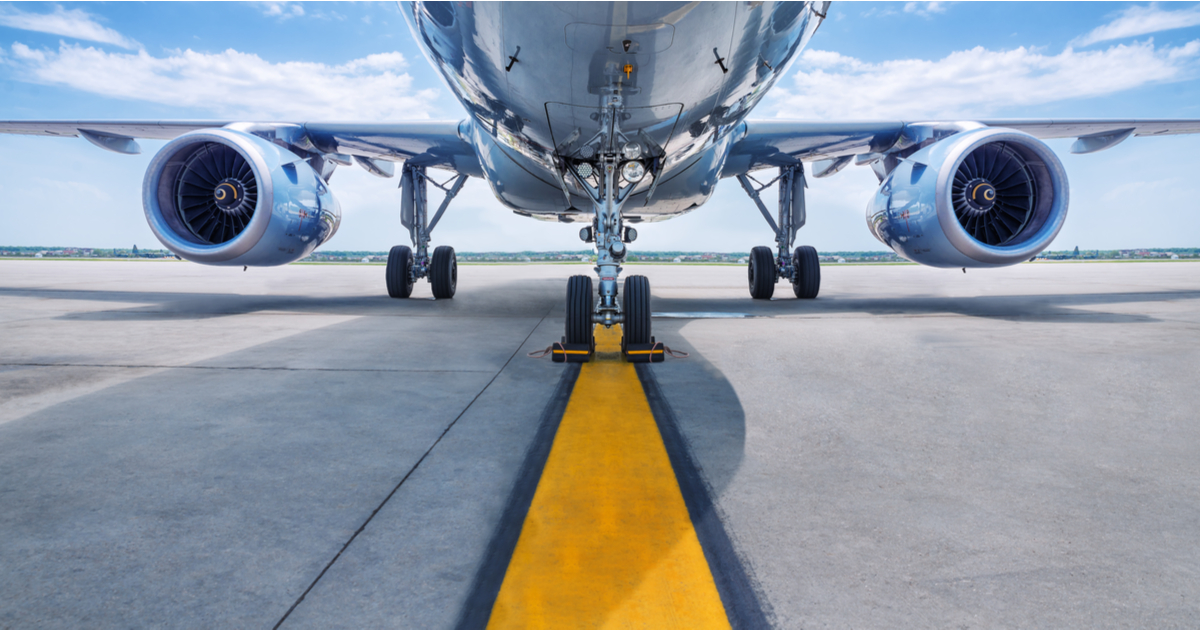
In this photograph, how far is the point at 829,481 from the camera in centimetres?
166

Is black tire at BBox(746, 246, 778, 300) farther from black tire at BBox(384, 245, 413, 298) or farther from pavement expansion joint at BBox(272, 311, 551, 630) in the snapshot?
pavement expansion joint at BBox(272, 311, 551, 630)

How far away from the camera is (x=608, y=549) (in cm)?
131

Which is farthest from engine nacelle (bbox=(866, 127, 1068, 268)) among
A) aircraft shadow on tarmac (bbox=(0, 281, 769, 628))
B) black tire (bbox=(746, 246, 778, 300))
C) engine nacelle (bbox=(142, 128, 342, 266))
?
engine nacelle (bbox=(142, 128, 342, 266))

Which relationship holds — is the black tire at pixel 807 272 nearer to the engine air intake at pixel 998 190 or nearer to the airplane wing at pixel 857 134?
the airplane wing at pixel 857 134

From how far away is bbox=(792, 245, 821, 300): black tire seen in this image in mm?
7891

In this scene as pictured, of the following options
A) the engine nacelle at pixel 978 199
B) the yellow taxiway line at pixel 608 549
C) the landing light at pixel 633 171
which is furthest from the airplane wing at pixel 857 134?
the yellow taxiway line at pixel 608 549

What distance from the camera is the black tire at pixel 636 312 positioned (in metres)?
3.60

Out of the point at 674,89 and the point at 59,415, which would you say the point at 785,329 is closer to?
the point at 674,89

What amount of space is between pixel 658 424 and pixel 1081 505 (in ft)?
4.27

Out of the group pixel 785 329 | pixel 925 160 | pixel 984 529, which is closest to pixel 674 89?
pixel 984 529

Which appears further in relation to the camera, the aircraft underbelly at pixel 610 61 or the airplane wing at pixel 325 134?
the airplane wing at pixel 325 134

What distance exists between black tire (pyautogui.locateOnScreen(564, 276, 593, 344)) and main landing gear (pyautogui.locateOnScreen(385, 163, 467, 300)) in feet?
16.0

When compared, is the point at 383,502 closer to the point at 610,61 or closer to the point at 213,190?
the point at 610,61

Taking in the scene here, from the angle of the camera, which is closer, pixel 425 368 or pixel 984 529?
pixel 984 529
